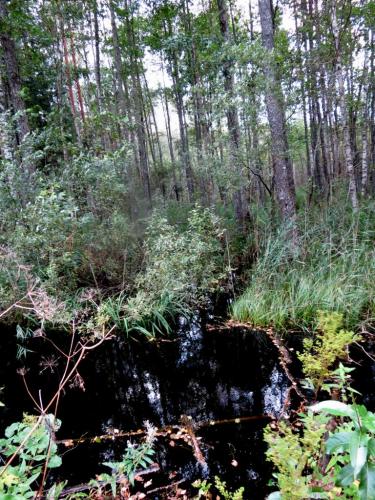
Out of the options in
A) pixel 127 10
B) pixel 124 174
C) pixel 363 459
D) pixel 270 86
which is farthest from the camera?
pixel 127 10

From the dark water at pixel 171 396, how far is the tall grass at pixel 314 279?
1.33 ft

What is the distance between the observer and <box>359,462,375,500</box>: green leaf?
65 centimetres

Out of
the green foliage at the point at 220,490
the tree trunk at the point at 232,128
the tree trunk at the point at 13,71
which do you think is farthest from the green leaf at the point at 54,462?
the tree trunk at the point at 13,71

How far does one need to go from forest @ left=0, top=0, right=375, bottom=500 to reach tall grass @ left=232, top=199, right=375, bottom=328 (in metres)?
0.02

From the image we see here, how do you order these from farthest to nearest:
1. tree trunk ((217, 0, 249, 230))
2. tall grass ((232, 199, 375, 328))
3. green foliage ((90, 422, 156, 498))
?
tree trunk ((217, 0, 249, 230))
tall grass ((232, 199, 375, 328))
green foliage ((90, 422, 156, 498))

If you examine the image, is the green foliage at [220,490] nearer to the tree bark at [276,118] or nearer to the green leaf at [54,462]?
the green leaf at [54,462]

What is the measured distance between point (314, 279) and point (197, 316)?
1594 mm

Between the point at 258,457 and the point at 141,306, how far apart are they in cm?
205

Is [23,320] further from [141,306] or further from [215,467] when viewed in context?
[215,467]

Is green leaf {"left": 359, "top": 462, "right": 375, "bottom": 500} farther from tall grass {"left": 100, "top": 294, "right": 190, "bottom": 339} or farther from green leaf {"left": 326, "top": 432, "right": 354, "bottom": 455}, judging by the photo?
tall grass {"left": 100, "top": 294, "right": 190, "bottom": 339}

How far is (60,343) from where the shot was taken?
3381mm

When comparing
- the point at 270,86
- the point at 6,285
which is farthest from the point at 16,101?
the point at 270,86

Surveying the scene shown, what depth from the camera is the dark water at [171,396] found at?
67.8 inches

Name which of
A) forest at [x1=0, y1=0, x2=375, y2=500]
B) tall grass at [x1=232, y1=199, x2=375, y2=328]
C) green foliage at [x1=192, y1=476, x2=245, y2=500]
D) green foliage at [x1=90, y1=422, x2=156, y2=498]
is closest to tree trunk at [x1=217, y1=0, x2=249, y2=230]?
forest at [x1=0, y1=0, x2=375, y2=500]
